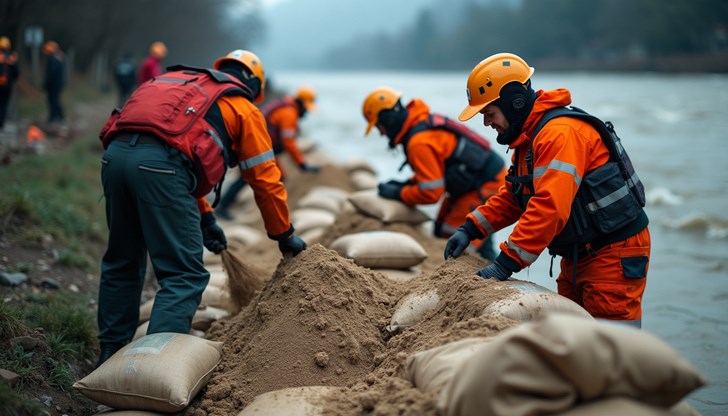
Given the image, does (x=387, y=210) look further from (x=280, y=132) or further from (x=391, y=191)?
(x=280, y=132)

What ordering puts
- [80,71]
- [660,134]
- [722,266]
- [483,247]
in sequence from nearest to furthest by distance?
[483,247] < [722,266] < [660,134] < [80,71]

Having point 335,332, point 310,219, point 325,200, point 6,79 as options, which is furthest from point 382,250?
point 6,79

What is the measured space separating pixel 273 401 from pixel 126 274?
1408 millimetres

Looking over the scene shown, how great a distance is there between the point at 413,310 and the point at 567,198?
875mm

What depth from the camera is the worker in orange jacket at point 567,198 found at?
10.7ft

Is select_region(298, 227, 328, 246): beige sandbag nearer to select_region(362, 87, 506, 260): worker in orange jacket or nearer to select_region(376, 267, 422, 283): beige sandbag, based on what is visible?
select_region(362, 87, 506, 260): worker in orange jacket

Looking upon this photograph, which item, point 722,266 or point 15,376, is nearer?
point 15,376

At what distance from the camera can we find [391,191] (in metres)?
6.23

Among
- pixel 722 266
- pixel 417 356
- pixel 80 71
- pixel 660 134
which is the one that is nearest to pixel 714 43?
pixel 660 134

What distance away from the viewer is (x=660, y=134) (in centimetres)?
2067

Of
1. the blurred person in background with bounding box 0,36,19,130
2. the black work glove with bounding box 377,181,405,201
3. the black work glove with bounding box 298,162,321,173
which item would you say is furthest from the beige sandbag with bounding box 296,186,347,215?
the blurred person in background with bounding box 0,36,19,130

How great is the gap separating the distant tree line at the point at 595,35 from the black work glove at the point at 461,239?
148 ft

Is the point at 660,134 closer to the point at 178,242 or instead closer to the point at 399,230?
the point at 399,230

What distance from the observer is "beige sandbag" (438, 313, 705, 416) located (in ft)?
6.71
